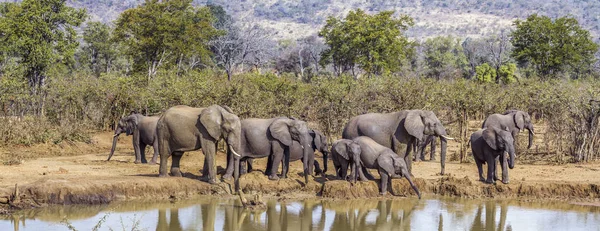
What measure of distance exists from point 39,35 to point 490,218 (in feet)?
73.5

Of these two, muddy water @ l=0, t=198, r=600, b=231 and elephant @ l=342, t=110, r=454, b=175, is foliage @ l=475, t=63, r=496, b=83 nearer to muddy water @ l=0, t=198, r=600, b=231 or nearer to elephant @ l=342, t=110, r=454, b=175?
elephant @ l=342, t=110, r=454, b=175

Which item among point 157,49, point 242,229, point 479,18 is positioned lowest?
point 242,229

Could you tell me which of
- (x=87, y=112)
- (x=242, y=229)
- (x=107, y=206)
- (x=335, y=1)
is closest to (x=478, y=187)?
(x=242, y=229)

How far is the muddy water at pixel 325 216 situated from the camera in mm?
16984

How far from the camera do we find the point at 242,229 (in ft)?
55.1

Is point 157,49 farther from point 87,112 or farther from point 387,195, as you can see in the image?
point 387,195

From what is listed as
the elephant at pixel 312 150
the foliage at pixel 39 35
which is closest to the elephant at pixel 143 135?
the elephant at pixel 312 150

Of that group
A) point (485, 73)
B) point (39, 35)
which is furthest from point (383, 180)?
point (485, 73)

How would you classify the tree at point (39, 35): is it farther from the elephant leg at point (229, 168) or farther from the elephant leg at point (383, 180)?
the elephant leg at point (383, 180)

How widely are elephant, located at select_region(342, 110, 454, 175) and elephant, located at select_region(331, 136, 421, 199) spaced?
1367 millimetres

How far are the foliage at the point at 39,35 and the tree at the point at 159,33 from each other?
944cm

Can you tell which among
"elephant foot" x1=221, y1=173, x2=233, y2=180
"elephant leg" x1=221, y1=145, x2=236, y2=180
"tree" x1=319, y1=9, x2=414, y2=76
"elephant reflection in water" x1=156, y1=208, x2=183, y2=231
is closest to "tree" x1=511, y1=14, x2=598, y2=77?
"tree" x1=319, y1=9, x2=414, y2=76

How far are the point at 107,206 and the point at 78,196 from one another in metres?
0.68

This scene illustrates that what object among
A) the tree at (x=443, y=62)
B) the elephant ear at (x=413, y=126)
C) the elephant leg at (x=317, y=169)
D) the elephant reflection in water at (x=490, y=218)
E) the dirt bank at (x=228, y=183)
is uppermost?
the tree at (x=443, y=62)
